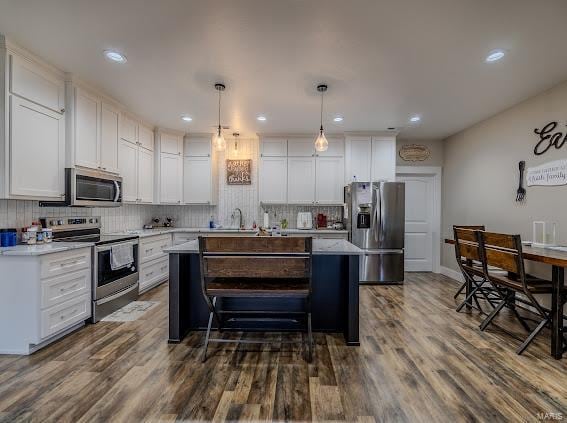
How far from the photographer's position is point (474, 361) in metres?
2.27

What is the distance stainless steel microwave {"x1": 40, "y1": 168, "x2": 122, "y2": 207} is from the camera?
3.04m

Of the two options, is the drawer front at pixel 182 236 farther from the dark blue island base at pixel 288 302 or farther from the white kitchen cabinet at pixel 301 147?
the dark blue island base at pixel 288 302

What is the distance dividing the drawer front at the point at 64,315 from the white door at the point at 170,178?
92.4 inches

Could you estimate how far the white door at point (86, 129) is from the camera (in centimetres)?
312

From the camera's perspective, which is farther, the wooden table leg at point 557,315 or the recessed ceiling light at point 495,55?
the recessed ceiling light at point 495,55

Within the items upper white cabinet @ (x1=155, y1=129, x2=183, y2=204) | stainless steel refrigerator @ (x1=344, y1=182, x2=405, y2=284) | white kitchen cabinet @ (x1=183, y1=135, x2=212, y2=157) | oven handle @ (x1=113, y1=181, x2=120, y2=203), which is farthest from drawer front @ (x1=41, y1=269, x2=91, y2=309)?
stainless steel refrigerator @ (x1=344, y1=182, x2=405, y2=284)

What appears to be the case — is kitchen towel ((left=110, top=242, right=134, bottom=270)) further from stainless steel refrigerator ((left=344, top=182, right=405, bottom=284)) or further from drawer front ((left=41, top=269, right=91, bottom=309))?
stainless steel refrigerator ((left=344, top=182, right=405, bottom=284))

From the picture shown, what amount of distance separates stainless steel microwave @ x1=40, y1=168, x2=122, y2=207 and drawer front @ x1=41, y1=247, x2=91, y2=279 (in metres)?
0.62

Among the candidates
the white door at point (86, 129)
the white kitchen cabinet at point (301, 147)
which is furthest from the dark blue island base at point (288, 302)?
the white kitchen cabinet at point (301, 147)

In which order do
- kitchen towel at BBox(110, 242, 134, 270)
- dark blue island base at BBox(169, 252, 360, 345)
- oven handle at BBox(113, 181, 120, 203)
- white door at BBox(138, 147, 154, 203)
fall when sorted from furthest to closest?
white door at BBox(138, 147, 154, 203) → oven handle at BBox(113, 181, 120, 203) → kitchen towel at BBox(110, 242, 134, 270) → dark blue island base at BBox(169, 252, 360, 345)

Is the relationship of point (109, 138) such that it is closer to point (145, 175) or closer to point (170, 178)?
point (145, 175)

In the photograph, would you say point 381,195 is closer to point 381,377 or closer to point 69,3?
point 381,377

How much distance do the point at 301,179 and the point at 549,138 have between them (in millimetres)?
3311

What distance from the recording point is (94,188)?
3.37 meters
